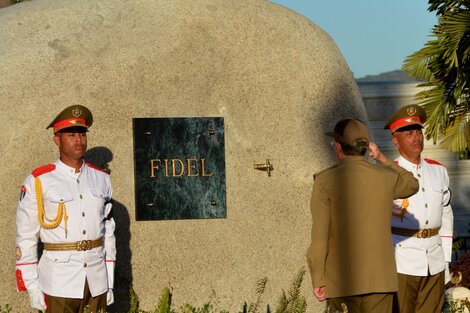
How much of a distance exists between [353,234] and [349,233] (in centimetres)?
2

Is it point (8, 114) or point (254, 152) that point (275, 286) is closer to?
point (254, 152)

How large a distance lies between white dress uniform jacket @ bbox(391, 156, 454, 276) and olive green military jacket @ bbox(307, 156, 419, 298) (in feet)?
4.73

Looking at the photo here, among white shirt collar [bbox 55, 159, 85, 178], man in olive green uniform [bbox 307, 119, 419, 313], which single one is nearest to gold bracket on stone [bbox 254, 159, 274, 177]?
white shirt collar [bbox 55, 159, 85, 178]

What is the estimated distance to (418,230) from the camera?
7289 mm

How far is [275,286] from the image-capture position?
795cm

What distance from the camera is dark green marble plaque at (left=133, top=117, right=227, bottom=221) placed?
7688 millimetres

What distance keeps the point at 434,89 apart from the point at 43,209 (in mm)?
5509

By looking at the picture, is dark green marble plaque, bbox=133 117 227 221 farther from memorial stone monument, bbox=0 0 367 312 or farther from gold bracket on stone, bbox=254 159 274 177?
gold bracket on stone, bbox=254 159 274 177

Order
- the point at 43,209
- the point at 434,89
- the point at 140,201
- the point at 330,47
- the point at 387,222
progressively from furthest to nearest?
the point at 434,89, the point at 330,47, the point at 140,201, the point at 43,209, the point at 387,222

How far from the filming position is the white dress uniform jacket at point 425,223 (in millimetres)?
7199

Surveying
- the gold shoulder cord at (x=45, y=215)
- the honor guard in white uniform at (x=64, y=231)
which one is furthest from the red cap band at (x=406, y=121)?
the gold shoulder cord at (x=45, y=215)

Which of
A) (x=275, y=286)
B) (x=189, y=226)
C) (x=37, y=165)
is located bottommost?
(x=275, y=286)

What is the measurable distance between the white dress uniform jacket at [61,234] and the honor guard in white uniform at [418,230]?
2.07 m

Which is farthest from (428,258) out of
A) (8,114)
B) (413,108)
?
(8,114)
